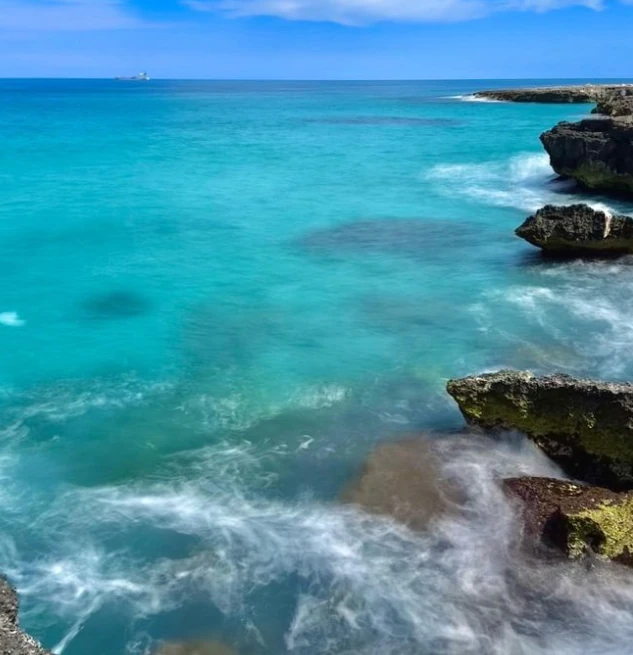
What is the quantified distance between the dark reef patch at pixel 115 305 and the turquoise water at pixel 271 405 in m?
0.12

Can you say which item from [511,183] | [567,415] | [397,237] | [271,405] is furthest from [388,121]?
[567,415]

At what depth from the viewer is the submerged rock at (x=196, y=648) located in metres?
11.1

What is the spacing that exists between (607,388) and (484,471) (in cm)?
308

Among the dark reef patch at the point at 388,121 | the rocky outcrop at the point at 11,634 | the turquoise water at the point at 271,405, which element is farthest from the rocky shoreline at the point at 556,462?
the dark reef patch at the point at 388,121

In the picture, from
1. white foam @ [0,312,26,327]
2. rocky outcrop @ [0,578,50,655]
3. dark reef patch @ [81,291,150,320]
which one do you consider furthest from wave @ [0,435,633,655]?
white foam @ [0,312,26,327]

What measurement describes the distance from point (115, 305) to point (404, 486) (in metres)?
15.6

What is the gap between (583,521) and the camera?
12492 millimetres

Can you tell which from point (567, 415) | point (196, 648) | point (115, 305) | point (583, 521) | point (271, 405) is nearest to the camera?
point (196, 648)

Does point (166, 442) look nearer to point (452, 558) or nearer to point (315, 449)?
point (315, 449)

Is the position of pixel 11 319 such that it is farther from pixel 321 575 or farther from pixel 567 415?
pixel 567 415

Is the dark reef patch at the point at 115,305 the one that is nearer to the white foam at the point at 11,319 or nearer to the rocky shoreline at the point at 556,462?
the white foam at the point at 11,319

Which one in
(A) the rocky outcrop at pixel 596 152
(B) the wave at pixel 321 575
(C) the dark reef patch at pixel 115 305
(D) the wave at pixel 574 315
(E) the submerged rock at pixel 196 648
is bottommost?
(E) the submerged rock at pixel 196 648

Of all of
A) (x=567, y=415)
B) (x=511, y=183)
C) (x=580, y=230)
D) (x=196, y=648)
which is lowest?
(x=196, y=648)

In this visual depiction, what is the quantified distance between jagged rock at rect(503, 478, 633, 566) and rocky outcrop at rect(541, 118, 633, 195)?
30.6 m
